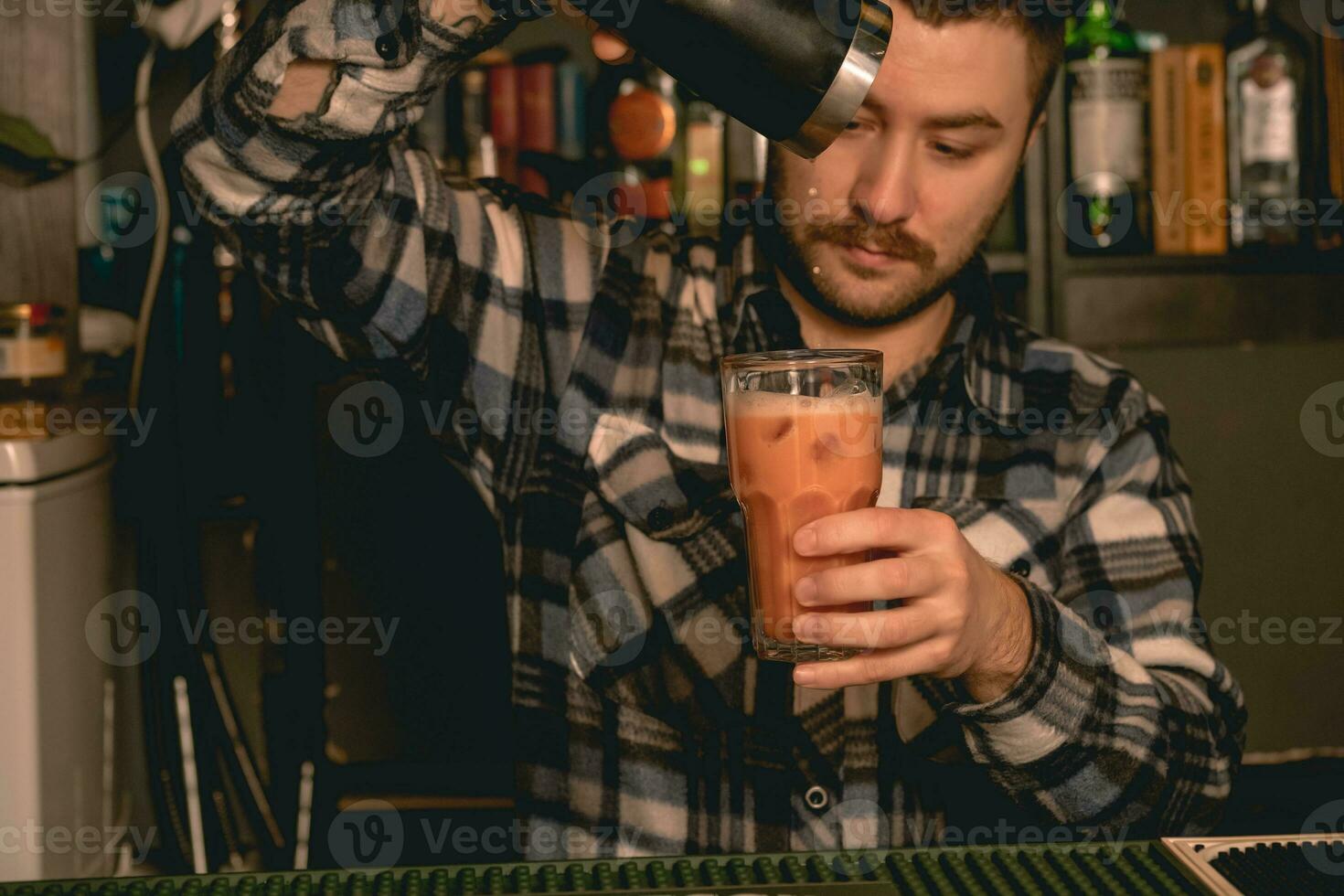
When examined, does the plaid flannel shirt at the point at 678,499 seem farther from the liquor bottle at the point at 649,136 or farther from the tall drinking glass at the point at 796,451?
the liquor bottle at the point at 649,136

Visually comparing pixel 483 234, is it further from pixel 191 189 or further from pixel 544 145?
pixel 544 145

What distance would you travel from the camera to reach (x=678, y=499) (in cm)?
130

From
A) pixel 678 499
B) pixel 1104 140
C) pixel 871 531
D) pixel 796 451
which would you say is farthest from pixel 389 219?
pixel 1104 140

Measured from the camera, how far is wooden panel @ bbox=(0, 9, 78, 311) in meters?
1.56

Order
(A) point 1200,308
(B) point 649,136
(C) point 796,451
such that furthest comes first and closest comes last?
(A) point 1200,308, (B) point 649,136, (C) point 796,451

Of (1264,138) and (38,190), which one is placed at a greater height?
(1264,138)

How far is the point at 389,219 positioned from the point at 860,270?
511mm

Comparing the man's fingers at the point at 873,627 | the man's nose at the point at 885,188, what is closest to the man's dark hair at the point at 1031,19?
the man's nose at the point at 885,188

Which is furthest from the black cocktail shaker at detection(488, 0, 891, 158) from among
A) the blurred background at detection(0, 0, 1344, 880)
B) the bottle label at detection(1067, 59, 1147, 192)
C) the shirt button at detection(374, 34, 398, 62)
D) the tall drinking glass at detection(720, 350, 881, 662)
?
the bottle label at detection(1067, 59, 1147, 192)

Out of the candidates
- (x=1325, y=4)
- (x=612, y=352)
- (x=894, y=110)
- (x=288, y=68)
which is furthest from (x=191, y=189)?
(x=1325, y=4)

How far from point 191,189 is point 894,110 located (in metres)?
0.72

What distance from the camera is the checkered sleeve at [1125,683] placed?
3.22 feet

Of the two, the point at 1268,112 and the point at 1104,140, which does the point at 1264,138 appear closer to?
the point at 1268,112

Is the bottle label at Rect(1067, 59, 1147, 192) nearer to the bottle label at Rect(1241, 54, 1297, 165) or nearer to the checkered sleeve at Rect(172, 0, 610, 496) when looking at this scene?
the bottle label at Rect(1241, 54, 1297, 165)
